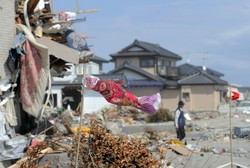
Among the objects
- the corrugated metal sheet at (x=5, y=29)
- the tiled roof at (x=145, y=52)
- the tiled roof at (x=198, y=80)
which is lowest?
the tiled roof at (x=198, y=80)

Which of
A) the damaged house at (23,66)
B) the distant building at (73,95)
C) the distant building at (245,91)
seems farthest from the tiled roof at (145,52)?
the damaged house at (23,66)

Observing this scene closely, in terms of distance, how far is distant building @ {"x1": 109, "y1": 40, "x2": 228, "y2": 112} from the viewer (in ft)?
181

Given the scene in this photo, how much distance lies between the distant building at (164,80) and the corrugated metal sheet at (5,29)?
3871 cm

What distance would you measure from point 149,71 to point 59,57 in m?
48.7

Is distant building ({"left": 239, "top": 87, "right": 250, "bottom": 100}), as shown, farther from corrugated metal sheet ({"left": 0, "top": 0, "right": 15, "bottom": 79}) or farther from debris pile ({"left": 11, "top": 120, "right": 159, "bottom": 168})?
debris pile ({"left": 11, "top": 120, "right": 159, "bottom": 168})

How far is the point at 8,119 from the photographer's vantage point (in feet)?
37.9

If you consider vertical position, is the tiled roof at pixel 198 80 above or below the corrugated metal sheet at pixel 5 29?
below

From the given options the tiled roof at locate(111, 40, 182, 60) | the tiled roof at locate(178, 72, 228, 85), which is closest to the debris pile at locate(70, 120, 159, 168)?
the tiled roof at locate(178, 72, 228, 85)

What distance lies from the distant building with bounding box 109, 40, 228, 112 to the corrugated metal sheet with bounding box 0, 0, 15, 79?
127 feet

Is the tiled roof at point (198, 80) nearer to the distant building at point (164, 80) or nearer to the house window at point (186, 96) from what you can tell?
the distant building at point (164, 80)

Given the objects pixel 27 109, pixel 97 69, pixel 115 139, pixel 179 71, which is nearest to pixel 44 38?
pixel 27 109

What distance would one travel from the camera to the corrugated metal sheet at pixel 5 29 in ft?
38.4

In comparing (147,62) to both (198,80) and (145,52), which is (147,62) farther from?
(198,80)

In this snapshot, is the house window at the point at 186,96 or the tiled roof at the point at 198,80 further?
the house window at the point at 186,96
